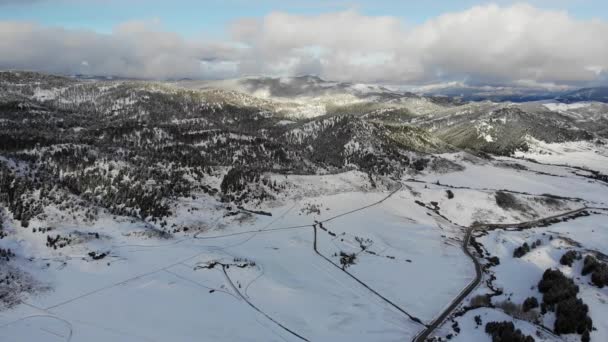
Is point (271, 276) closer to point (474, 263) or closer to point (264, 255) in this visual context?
point (264, 255)

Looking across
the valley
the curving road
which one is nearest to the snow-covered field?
the valley

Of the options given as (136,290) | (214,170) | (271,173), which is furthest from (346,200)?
(136,290)

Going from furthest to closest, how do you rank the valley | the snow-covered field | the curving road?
the curving road → the valley → the snow-covered field

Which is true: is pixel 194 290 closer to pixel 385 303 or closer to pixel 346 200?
pixel 385 303

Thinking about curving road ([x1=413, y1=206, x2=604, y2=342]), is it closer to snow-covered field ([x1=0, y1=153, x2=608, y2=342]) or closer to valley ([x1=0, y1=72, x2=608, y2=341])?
valley ([x1=0, y1=72, x2=608, y2=341])

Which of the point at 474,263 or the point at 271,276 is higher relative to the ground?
the point at 271,276

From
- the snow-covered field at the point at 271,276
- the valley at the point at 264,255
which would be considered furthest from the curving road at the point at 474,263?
the snow-covered field at the point at 271,276

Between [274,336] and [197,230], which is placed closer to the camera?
[274,336]

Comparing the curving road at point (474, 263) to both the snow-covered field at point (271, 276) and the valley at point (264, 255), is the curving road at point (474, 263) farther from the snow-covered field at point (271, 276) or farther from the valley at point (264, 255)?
the snow-covered field at point (271, 276)

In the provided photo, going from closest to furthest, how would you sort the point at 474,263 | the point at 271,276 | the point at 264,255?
the point at 271,276
the point at 264,255
the point at 474,263

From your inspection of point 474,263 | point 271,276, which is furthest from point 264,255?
point 474,263

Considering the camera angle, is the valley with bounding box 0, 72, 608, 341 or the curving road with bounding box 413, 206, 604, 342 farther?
the curving road with bounding box 413, 206, 604, 342
